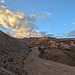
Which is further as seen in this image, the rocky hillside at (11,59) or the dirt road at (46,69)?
the dirt road at (46,69)

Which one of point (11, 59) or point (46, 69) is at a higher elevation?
point (11, 59)

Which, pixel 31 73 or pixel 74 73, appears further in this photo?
pixel 74 73

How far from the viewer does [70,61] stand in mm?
32062

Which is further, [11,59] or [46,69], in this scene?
[11,59]

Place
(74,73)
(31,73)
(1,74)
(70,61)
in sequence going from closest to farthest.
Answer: (1,74), (31,73), (74,73), (70,61)

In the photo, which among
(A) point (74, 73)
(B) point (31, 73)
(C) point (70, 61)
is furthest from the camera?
(C) point (70, 61)

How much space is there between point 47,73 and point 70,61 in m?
16.7

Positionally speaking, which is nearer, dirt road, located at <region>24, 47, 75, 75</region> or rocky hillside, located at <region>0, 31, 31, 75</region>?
rocky hillside, located at <region>0, 31, 31, 75</region>

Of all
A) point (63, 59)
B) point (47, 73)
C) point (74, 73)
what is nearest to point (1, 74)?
point (47, 73)

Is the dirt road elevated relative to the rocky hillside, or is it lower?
lower

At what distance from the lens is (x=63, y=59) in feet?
109

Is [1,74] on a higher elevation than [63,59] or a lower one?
higher

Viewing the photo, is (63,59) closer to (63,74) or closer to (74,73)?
(74,73)

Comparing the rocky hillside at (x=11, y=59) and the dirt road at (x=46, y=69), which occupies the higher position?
the rocky hillside at (x=11, y=59)
